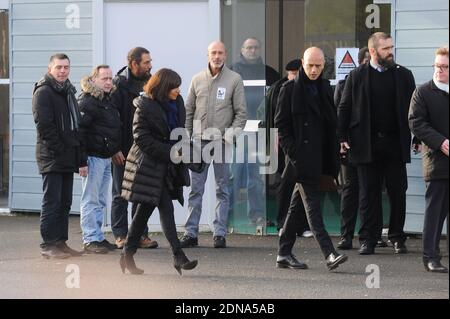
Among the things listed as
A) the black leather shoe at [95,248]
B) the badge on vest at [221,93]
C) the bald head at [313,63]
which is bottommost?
the black leather shoe at [95,248]

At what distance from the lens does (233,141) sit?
1022 centimetres

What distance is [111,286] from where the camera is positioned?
8.14 metres

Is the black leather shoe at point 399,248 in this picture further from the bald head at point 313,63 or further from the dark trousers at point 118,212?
the dark trousers at point 118,212

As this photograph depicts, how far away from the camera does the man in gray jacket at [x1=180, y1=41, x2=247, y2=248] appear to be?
402 inches

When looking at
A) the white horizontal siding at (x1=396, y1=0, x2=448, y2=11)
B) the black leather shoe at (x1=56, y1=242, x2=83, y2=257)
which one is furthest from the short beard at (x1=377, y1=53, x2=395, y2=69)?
the black leather shoe at (x1=56, y1=242, x2=83, y2=257)

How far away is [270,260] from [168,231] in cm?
139

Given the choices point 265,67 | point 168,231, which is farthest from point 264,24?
point 168,231

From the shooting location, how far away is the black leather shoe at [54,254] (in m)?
9.57

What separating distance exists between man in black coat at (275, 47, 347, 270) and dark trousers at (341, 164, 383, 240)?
4.92 feet

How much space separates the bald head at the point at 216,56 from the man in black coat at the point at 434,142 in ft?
7.82

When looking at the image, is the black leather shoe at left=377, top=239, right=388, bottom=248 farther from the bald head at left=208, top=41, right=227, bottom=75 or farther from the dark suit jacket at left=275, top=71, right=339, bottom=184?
the bald head at left=208, top=41, right=227, bottom=75

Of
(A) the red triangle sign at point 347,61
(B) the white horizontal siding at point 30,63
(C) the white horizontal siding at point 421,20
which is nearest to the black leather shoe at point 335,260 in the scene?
(A) the red triangle sign at point 347,61

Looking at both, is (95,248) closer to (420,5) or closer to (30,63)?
(30,63)

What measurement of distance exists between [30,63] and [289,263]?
562cm
